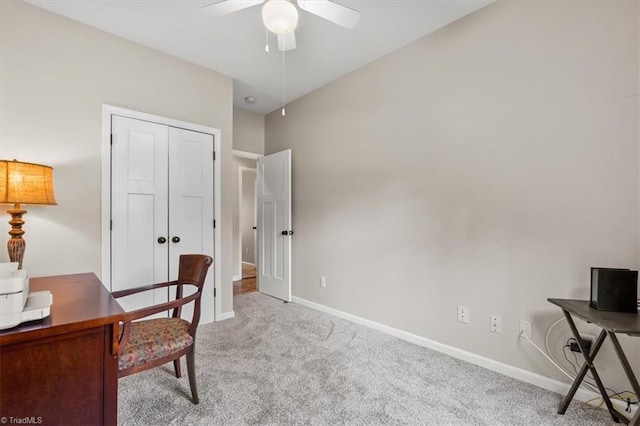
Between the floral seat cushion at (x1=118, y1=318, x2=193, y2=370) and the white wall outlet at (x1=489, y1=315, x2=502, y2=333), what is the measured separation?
210cm

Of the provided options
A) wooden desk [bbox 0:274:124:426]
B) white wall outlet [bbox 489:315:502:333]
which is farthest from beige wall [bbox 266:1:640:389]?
wooden desk [bbox 0:274:124:426]

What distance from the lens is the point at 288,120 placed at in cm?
396

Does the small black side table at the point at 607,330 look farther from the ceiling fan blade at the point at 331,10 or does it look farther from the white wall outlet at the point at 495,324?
the ceiling fan blade at the point at 331,10

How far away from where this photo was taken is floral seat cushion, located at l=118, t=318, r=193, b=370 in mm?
1453

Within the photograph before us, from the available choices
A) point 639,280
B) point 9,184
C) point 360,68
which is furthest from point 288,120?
point 639,280

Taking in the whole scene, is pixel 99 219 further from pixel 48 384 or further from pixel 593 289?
pixel 593 289

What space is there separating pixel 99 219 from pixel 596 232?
3.60 metres

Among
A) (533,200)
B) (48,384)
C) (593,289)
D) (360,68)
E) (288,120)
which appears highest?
(360,68)

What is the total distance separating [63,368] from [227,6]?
1.85 meters

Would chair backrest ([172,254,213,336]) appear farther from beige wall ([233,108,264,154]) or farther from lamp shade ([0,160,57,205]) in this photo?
beige wall ([233,108,264,154])

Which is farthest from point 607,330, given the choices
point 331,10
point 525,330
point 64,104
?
point 64,104

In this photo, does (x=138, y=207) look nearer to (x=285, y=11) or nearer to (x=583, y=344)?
(x=285, y=11)

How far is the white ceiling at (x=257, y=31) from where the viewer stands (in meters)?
2.15

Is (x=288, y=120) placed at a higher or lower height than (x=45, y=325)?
higher
